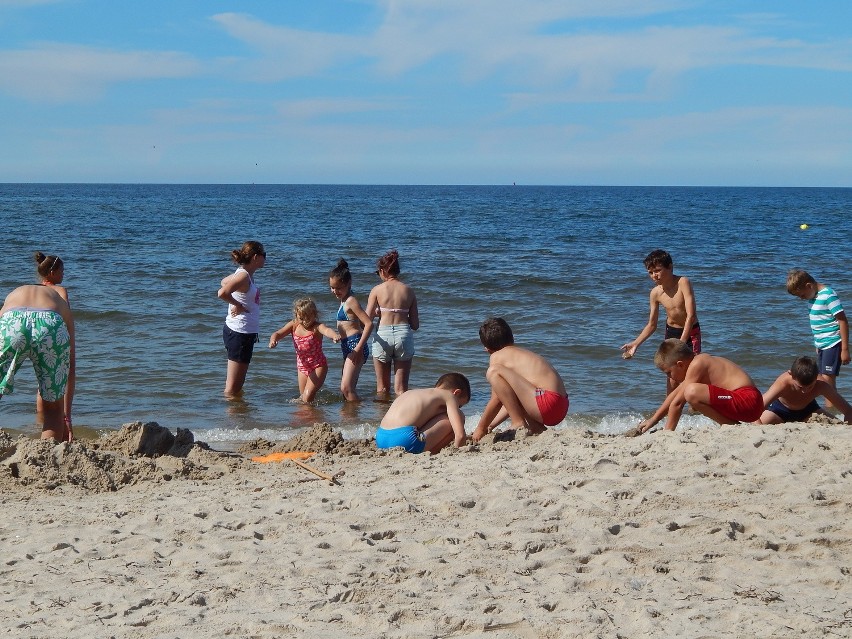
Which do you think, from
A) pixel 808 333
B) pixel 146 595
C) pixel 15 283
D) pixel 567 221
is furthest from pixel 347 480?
pixel 567 221

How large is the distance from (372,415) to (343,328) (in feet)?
3.10

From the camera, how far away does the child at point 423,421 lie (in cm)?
607

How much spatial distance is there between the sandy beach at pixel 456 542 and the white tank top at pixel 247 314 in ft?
10.2

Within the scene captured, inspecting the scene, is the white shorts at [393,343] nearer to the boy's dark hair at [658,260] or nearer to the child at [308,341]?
the child at [308,341]

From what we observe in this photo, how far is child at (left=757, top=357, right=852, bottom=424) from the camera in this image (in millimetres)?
6797

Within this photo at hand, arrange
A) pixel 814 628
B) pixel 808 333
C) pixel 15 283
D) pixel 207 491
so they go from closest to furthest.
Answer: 1. pixel 814 628
2. pixel 207 491
3. pixel 808 333
4. pixel 15 283

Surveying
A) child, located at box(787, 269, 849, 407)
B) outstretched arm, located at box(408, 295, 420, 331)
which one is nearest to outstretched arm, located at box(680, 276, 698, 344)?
child, located at box(787, 269, 849, 407)

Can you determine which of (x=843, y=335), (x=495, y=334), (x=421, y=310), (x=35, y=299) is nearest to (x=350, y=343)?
(x=495, y=334)

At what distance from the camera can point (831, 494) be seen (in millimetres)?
4469

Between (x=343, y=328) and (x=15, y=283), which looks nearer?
(x=343, y=328)

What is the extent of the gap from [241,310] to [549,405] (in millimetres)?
3715

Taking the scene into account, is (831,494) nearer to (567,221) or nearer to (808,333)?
(808,333)

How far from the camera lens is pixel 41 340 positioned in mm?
5844

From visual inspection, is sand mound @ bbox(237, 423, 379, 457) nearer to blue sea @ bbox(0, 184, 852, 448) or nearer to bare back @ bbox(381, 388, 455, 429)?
bare back @ bbox(381, 388, 455, 429)
